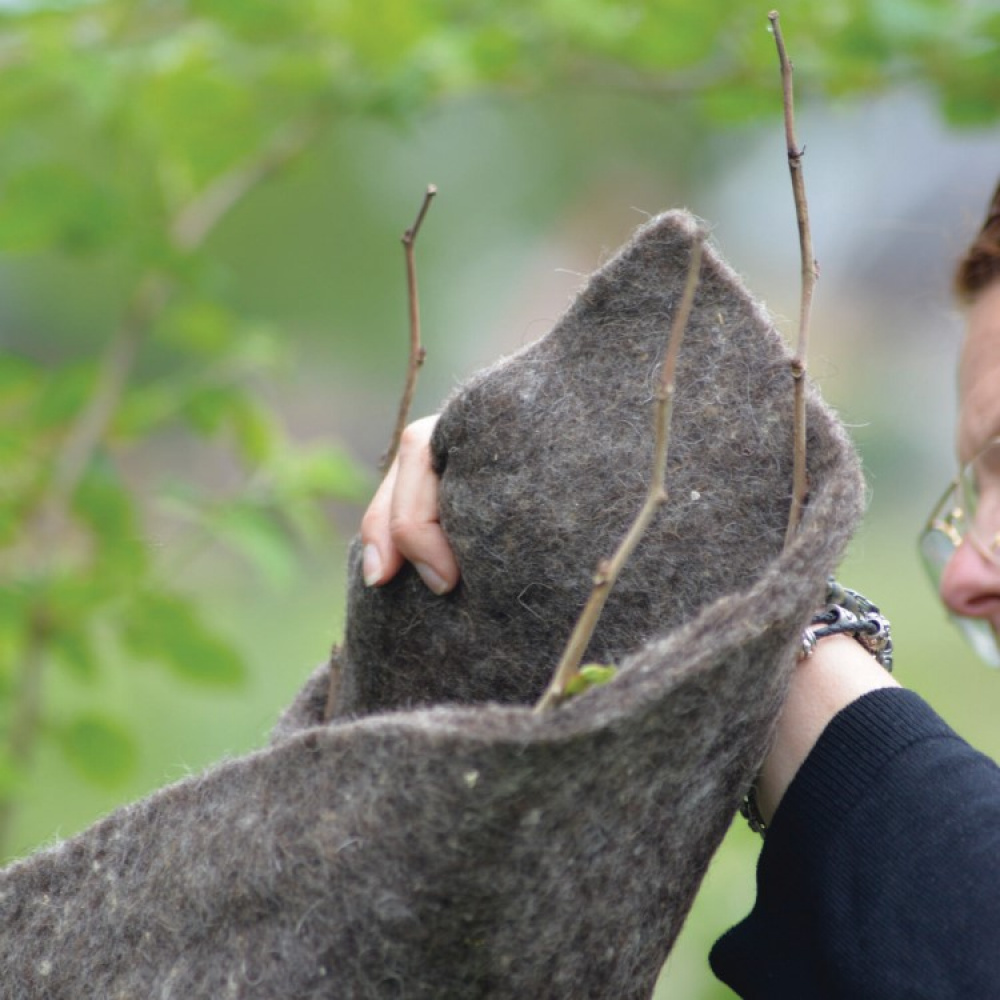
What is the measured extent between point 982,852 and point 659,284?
27 centimetres

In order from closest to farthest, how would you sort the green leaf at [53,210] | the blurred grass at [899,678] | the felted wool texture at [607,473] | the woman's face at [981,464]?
the felted wool texture at [607,473], the woman's face at [981,464], the green leaf at [53,210], the blurred grass at [899,678]

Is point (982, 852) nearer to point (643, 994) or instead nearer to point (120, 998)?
point (643, 994)

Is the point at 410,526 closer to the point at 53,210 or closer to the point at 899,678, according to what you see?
the point at 53,210

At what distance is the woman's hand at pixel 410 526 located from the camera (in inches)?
22.4

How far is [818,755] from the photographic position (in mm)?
514

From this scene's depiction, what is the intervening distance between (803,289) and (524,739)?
0.66 feet

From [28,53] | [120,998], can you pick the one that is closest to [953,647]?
[28,53]

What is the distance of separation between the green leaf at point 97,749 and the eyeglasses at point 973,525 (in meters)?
0.74

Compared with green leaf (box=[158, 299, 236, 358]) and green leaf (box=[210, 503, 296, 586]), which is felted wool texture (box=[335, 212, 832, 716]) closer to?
green leaf (box=[210, 503, 296, 586])

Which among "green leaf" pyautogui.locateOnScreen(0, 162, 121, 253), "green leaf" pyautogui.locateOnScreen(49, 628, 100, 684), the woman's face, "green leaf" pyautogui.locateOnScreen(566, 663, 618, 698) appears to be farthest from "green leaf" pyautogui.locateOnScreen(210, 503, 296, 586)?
"green leaf" pyautogui.locateOnScreen(566, 663, 618, 698)

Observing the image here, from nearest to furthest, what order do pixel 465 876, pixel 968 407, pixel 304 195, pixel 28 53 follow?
pixel 465 876 → pixel 968 407 → pixel 28 53 → pixel 304 195

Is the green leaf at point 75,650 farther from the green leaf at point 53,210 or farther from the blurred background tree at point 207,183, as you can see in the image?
the green leaf at point 53,210

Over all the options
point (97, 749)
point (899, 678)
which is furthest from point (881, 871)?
point (899, 678)

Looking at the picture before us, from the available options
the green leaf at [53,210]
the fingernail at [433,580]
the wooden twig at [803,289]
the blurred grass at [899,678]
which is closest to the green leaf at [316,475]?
the green leaf at [53,210]
